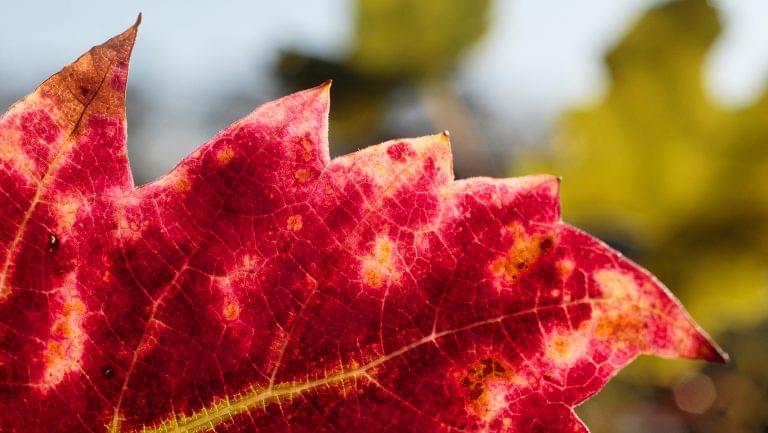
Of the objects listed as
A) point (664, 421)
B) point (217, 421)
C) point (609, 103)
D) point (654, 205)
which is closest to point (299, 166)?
point (217, 421)

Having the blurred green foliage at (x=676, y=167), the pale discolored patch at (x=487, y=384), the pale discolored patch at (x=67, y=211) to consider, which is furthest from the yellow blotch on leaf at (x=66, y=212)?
the blurred green foliage at (x=676, y=167)

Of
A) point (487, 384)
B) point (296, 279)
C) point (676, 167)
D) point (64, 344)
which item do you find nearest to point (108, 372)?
point (64, 344)

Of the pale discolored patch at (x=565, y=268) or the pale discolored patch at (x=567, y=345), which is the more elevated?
the pale discolored patch at (x=565, y=268)

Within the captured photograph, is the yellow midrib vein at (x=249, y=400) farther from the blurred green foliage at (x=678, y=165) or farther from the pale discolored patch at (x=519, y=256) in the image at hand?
the blurred green foliage at (x=678, y=165)

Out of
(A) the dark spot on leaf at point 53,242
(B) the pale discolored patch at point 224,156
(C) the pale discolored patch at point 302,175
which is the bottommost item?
(C) the pale discolored patch at point 302,175

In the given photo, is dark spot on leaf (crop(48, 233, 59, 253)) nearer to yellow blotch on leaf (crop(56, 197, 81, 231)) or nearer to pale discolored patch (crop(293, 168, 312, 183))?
yellow blotch on leaf (crop(56, 197, 81, 231))

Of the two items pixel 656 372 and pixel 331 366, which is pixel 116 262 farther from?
pixel 656 372

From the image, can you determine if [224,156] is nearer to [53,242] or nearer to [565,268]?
[53,242]
